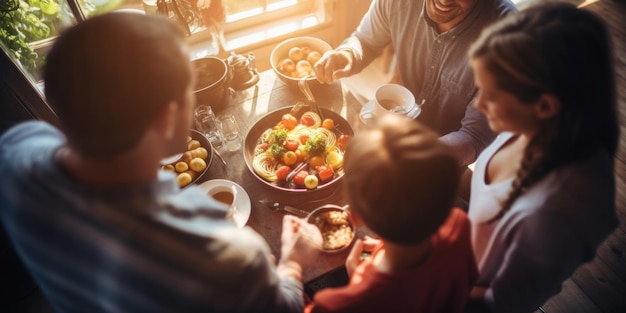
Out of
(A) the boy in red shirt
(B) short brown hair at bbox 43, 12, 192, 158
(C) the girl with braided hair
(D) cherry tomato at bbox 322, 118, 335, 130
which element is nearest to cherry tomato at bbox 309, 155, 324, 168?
(D) cherry tomato at bbox 322, 118, 335, 130

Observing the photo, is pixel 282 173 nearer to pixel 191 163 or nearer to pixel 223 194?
pixel 223 194

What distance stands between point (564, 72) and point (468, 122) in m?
0.85

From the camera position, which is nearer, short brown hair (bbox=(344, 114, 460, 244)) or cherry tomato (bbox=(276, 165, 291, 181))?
short brown hair (bbox=(344, 114, 460, 244))

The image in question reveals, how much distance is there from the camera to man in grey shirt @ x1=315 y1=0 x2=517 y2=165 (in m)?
1.71

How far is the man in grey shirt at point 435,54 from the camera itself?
1.71 meters

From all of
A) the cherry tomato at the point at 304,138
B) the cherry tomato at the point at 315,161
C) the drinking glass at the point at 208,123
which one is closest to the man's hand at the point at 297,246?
the cherry tomato at the point at 315,161

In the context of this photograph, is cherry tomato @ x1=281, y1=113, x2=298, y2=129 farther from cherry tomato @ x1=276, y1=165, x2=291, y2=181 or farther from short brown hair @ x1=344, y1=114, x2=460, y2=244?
short brown hair @ x1=344, y1=114, x2=460, y2=244

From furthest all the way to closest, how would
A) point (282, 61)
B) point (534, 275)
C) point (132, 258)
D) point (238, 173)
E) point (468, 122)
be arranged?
point (282, 61)
point (468, 122)
point (238, 173)
point (534, 275)
point (132, 258)

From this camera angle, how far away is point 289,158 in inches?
64.6

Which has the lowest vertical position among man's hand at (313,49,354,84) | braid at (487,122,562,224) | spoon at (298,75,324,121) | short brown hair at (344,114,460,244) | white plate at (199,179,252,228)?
white plate at (199,179,252,228)

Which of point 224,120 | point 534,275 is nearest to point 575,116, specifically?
point 534,275

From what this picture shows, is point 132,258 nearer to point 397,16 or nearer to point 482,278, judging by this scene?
point 482,278

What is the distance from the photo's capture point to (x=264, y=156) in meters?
1.70

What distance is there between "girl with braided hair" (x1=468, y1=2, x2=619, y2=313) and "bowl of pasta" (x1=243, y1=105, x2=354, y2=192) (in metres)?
0.72
